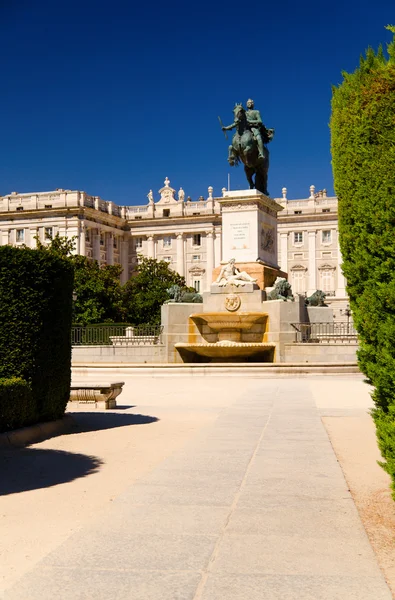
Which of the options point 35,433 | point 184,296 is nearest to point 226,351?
point 184,296

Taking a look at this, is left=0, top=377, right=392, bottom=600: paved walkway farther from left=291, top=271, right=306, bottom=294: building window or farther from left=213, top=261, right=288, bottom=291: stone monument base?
left=291, top=271, right=306, bottom=294: building window

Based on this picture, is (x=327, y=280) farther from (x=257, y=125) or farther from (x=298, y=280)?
(x=257, y=125)

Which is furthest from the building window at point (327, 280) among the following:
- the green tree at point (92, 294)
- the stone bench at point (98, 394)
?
the stone bench at point (98, 394)

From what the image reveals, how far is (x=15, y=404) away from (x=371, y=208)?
557cm

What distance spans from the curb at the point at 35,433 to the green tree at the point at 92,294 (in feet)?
130

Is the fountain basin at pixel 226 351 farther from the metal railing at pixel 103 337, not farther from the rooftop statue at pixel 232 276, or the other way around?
the metal railing at pixel 103 337

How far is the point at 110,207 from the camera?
12044cm

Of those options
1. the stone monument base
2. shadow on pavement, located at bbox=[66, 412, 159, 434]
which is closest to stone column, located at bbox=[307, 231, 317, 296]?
the stone monument base

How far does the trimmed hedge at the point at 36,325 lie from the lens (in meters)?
10.2

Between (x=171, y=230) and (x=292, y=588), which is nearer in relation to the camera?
(x=292, y=588)

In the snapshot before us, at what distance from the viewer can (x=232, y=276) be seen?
27.5 m

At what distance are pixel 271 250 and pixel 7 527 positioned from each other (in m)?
26.0

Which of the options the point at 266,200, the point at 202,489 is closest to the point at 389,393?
the point at 202,489

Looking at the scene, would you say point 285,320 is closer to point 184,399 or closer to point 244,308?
point 244,308
